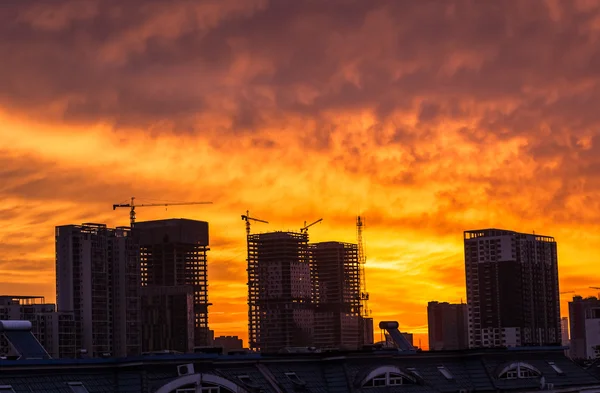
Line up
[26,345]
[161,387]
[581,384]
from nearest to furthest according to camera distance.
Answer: [161,387] < [26,345] < [581,384]

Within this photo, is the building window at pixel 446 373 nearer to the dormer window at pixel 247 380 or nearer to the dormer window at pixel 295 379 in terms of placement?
the dormer window at pixel 295 379

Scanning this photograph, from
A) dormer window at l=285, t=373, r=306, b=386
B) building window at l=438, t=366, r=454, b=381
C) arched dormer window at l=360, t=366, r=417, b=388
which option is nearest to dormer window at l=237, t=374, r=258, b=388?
dormer window at l=285, t=373, r=306, b=386

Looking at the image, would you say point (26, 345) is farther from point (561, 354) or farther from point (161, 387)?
point (561, 354)

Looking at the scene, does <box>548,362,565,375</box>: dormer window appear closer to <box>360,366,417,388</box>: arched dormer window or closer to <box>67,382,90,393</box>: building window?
<box>360,366,417,388</box>: arched dormer window

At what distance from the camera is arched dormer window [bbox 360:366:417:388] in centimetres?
9428

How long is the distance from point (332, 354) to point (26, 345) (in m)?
26.2

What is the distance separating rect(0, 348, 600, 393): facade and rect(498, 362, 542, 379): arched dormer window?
10 centimetres

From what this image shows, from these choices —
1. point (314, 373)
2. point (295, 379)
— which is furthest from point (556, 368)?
point (295, 379)

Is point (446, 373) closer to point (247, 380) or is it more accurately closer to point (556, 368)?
point (556, 368)

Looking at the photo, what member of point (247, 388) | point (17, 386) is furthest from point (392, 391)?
point (17, 386)

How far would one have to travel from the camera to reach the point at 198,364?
79562 mm

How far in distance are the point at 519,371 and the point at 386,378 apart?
64.2ft

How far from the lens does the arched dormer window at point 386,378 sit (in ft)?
309

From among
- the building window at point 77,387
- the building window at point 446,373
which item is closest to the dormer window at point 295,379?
the building window at point 446,373
